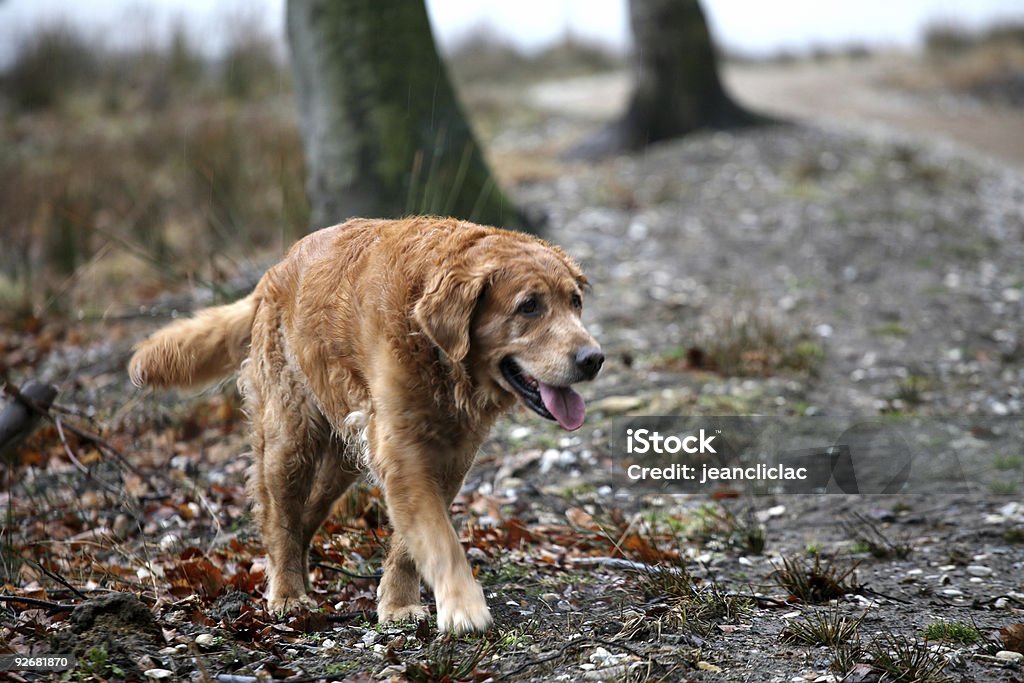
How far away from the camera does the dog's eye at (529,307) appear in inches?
147

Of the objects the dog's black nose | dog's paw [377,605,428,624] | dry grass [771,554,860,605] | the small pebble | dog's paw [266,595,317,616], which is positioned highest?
the dog's black nose

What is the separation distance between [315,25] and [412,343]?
4674 mm

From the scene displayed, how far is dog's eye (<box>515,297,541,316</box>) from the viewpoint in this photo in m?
3.74

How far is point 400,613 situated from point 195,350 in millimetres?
1668

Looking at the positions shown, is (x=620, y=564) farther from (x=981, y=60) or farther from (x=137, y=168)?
(x=981, y=60)

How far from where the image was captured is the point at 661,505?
5637 millimetres

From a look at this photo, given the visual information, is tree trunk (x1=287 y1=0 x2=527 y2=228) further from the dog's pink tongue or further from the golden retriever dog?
the dog's pink tongue

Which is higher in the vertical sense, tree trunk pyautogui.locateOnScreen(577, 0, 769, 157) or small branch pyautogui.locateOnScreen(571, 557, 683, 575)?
tree trunk pyautogui.locateOnScreen(577, 0, 769, 157)

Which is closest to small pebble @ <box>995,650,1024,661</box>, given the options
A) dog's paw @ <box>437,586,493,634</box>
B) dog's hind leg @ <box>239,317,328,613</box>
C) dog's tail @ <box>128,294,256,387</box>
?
dog's paw @ <box>437,586,493,634</box>

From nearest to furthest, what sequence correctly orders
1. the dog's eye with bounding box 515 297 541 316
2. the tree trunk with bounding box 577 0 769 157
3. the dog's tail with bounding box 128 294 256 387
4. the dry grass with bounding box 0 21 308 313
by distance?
the dog's eye with bounding box 515 297 541 316 → the dog's tail with bounding box 128 294 256 387 → the dry grass with bounding box 0 21 308 313 → the tree trunk with bounding box 577 0 769 157

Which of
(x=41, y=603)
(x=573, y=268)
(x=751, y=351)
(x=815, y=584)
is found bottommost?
(x=751, y=351)

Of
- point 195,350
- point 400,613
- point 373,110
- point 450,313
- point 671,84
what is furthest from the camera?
point 671,84

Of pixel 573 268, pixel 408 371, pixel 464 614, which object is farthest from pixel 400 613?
pixel 573 268

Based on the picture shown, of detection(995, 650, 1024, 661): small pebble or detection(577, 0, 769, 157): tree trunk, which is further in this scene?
detection(577, 0, 769, 157): tree trunk
